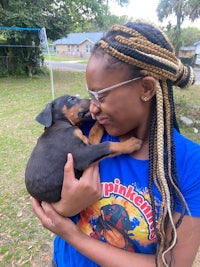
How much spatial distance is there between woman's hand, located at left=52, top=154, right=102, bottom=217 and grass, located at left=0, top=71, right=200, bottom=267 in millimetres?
2513

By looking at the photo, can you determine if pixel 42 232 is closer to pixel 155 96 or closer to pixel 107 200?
pixel 107 200

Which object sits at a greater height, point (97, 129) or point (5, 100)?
point (97, 129)

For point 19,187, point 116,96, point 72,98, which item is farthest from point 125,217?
point 19,187

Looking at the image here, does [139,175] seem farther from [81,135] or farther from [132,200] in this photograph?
[81,135]

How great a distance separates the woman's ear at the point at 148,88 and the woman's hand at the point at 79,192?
0.47m

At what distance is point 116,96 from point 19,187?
4382mm

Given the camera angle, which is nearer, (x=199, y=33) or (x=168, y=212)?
(x=168, y=212)

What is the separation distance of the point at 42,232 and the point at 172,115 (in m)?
3.29

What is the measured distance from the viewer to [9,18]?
15.2m

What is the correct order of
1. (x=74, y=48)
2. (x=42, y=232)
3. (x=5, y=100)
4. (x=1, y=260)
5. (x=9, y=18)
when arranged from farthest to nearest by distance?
(x=74, y=48) → (x=9, y=18) → (x=5, y=100) → (x=42, y=232) → (x=1, y=260)

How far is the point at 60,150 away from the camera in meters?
2.00

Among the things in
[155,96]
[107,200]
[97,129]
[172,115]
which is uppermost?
[155,96]

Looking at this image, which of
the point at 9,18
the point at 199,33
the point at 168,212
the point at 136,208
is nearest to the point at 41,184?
the point at 136,208

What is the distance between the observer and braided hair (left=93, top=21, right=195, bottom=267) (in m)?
1.24
